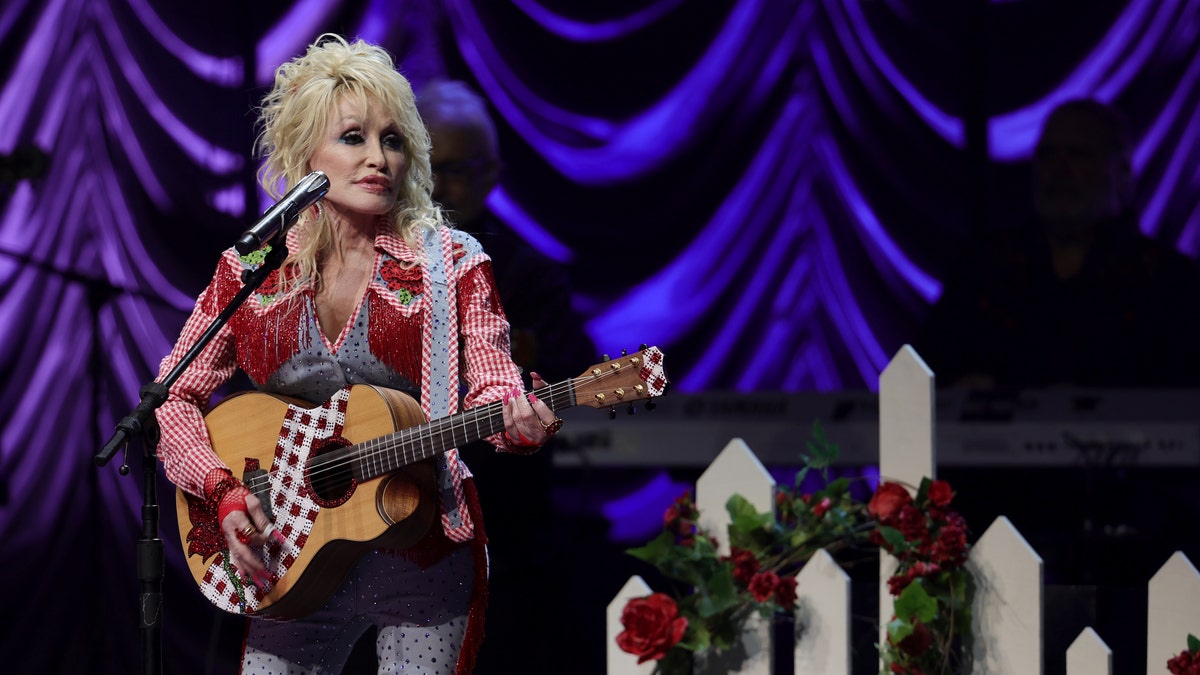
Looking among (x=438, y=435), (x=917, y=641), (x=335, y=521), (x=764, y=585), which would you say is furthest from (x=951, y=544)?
(x=335, y=521)

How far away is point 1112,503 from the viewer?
4.56m

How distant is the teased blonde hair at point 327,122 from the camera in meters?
2.65

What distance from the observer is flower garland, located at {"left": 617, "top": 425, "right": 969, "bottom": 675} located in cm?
237

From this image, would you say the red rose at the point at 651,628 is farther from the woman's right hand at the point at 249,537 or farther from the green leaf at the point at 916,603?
the woman's right hand at the point at 249,537

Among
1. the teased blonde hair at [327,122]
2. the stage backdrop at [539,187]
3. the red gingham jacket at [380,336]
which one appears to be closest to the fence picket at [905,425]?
the red gingham jacket at [380,336]

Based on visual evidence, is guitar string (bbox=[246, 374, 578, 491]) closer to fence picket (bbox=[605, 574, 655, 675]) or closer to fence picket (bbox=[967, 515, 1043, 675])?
fence picket (bbox=[605, 574, 655, 675])

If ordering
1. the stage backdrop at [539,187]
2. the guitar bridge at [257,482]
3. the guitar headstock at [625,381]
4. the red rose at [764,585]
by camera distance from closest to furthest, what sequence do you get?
the red rose at [764,585]
the guitar headstock at [625,381]
the guitar bridge at [257,482]
the stage backdrop at [539,187]

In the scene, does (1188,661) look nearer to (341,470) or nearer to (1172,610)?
(1172,610)

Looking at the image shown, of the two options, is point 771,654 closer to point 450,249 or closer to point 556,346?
point 450,249

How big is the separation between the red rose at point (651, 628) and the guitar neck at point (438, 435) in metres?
0.37

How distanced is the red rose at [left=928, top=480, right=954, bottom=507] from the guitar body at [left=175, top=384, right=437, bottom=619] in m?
0.87

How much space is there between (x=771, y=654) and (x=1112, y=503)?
2.55 meters

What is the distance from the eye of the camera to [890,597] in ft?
8.26

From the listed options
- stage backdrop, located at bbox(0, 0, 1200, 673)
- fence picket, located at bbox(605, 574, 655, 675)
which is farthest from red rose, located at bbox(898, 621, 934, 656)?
stage backdrop, located at bbox(0, 0, 1200, 673)
